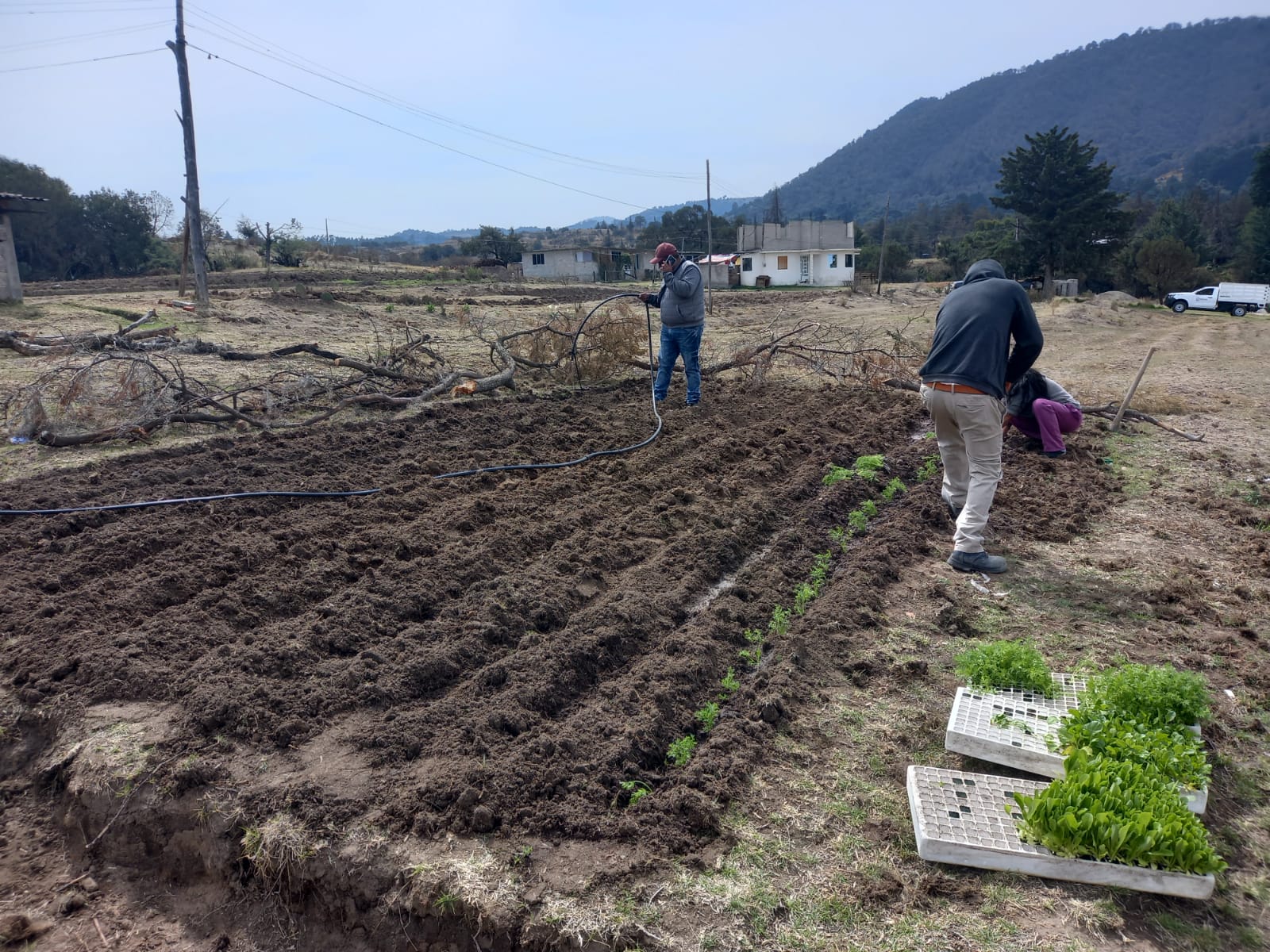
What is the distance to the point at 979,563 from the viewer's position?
17.6 ft

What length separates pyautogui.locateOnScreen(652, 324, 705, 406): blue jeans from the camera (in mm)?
9898

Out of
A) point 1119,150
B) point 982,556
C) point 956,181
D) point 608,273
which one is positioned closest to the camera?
point 982,556

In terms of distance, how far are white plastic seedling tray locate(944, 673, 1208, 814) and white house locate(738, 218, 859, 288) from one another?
55685 mm

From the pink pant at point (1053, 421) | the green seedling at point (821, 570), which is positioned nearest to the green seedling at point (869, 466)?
the pink pant at point (1053, 421)

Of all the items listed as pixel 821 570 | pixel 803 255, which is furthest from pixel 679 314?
pixel 803 255

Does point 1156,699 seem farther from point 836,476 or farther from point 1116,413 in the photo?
point 1116,413

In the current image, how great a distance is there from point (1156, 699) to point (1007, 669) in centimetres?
62

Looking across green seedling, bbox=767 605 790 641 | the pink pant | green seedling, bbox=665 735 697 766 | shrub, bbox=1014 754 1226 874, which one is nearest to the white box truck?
the pink pant

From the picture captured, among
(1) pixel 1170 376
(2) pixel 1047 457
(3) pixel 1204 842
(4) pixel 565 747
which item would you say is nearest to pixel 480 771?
(4) pixel 565 747

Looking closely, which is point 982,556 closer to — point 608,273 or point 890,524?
point 890,524

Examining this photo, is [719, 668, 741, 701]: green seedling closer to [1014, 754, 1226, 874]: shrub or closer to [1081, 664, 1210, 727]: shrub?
[1014, 754, 1226, 874]: shrub

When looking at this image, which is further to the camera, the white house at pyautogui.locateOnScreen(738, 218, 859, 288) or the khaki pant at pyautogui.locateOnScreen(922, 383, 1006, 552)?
the white house at pyautogui.locateOnScreen(738, 218, 859, 288)

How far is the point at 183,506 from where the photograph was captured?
6379mm

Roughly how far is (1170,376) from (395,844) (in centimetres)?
1492
